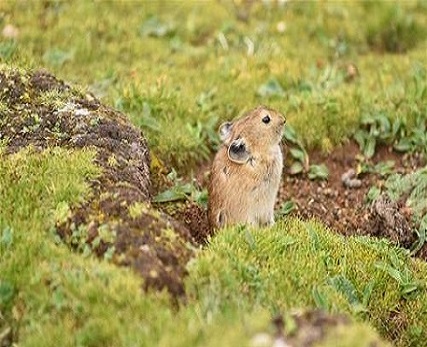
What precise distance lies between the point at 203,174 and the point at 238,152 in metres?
1.28

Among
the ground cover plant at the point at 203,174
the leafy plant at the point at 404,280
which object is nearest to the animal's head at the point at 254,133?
the ground cover plant at the point at 203,174

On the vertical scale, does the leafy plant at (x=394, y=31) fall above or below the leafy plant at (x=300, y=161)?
above

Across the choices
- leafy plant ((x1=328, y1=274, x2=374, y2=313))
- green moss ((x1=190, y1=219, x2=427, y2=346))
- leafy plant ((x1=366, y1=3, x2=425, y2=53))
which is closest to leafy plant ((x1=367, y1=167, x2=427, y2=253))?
green moss ((x1=190, y1=219, x2=427, y2=346))

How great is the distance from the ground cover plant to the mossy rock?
17mm

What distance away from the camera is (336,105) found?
9.57 m

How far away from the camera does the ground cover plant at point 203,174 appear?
5531mm

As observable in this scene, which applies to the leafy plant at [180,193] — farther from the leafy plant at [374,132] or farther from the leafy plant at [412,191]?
the leafy plant at [374,132]

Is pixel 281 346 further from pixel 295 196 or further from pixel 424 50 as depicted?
pixel 424 50

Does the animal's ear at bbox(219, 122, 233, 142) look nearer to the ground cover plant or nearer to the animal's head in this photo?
the animal's head

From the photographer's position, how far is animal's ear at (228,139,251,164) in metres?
7.71

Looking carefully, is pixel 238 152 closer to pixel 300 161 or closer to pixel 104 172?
pixel 104 172

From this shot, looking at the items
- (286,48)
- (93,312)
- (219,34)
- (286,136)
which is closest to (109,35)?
(219,34)

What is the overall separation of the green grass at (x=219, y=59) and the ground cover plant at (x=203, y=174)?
0.08 feet

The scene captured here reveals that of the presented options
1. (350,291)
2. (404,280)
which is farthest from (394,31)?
(350,291)
